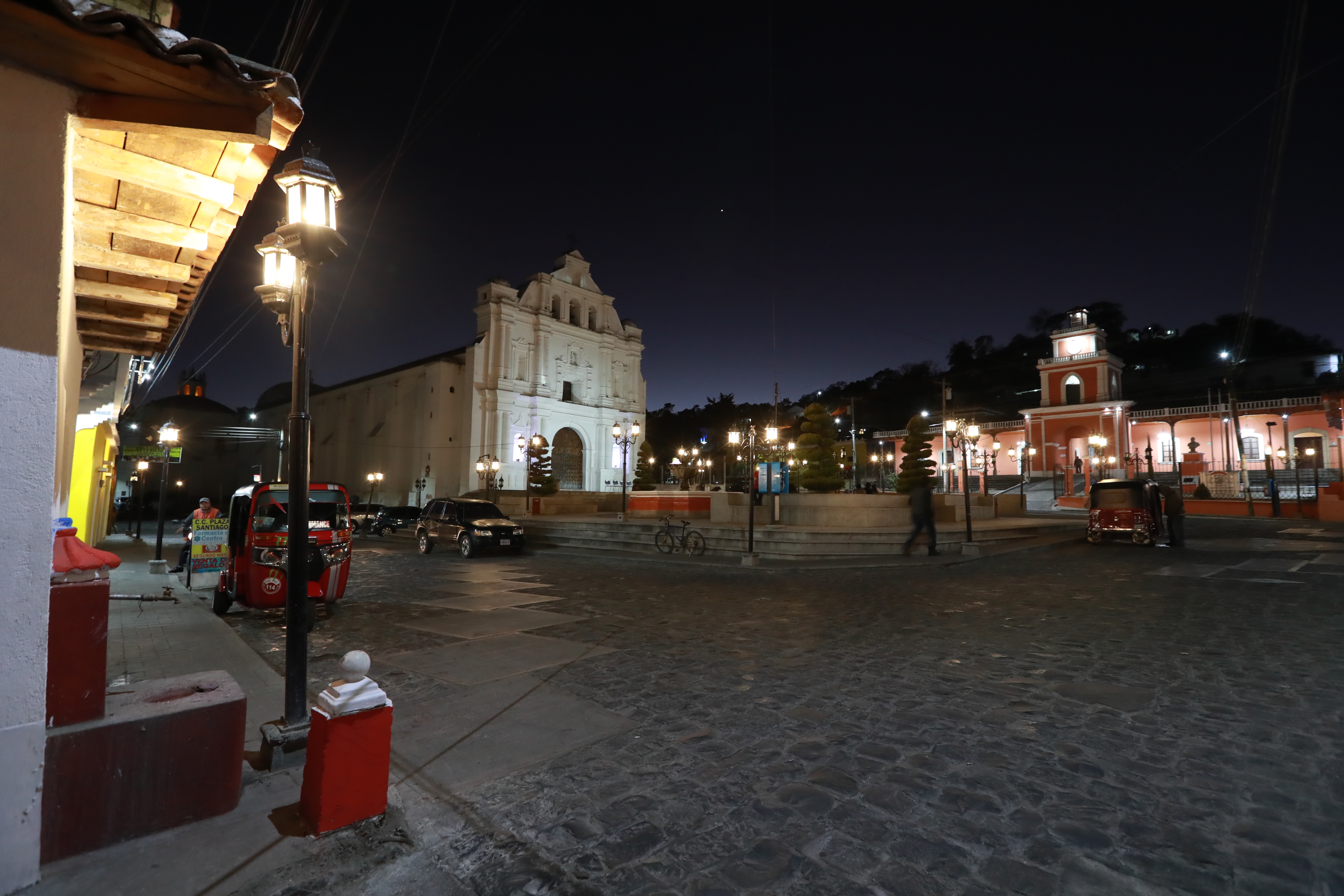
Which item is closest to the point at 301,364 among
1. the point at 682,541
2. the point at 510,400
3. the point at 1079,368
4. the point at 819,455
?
the point at 682,541

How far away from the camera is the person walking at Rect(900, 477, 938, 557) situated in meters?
15.1

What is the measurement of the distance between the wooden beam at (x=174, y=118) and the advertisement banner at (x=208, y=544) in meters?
10.8

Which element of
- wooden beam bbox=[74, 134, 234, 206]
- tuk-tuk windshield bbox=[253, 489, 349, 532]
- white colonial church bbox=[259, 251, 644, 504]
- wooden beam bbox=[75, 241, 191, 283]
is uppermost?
white colonial church bbox=[259, 251, 644, 504]

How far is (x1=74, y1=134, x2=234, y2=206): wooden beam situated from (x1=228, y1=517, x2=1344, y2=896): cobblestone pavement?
3.71 m

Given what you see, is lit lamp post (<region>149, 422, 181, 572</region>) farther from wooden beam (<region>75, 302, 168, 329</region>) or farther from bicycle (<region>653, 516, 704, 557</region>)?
bicycle (<region>653, 516, 704, 557</region>)

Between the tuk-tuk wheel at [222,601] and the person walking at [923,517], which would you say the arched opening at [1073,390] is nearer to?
the person walking at [923,517]

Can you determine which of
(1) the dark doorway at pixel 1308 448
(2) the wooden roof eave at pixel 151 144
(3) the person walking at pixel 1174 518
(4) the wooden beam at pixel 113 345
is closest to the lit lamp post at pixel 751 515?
(4) the wooden beam at pixel 113 345

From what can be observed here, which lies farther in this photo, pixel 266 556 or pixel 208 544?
pixel 208 544

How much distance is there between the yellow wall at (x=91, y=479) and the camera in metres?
12.9

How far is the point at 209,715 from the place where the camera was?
9.73ft

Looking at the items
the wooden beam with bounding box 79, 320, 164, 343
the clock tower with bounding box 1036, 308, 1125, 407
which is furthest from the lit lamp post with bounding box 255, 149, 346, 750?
the clock tower with bounding box 1036, 308, 1125, 407

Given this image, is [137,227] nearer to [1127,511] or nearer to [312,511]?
[312,511]

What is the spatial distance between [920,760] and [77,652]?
174 inches

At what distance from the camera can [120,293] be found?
5.20 metres
